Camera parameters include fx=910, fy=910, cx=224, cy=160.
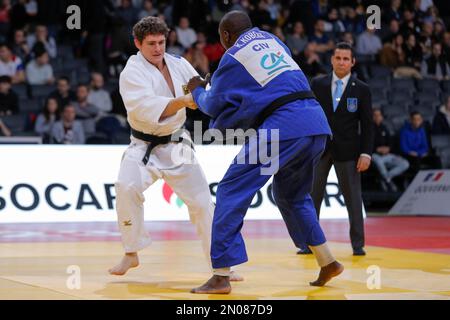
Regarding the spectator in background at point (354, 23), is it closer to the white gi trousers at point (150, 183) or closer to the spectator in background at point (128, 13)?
the spectator in background at point (128, 13)

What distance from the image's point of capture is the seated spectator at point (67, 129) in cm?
1345

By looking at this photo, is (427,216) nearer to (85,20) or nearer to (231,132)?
(85,20)

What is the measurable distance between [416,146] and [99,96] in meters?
5.28

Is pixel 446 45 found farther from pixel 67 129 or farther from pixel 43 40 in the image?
pixel 67 129

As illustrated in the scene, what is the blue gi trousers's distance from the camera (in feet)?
17.9

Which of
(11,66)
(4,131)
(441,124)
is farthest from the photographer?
(441,124)

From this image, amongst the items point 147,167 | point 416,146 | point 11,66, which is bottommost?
point 416,146

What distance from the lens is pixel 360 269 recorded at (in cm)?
692

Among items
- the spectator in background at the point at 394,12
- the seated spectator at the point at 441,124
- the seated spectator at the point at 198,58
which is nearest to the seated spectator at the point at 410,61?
the spectator in background at the point at 394,12

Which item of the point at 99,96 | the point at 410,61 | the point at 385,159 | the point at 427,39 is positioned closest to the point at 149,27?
the point at 99,96

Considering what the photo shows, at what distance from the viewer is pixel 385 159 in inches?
583

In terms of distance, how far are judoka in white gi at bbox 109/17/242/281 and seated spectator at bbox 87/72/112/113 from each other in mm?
8247

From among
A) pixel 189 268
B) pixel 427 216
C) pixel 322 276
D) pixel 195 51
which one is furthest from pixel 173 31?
pixel 322 276

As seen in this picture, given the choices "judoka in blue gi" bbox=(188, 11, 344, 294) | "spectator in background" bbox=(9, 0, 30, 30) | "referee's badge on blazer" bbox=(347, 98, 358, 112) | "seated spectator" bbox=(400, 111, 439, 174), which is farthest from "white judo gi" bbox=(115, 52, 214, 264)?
"spectator in background" bbox=(9, 0, 30, 30)
